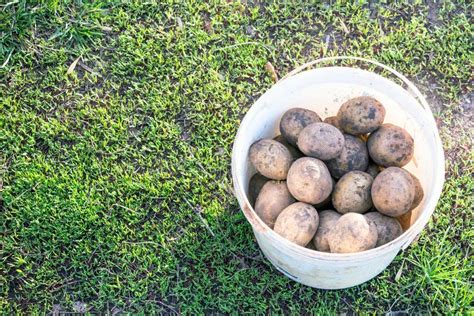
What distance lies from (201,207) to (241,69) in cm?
83

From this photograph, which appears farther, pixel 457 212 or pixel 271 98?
pixel 457 212

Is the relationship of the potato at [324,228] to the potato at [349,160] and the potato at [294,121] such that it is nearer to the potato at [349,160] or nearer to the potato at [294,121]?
the potato at [349,160]

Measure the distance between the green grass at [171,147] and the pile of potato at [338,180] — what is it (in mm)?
483

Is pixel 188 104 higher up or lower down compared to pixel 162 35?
lower down

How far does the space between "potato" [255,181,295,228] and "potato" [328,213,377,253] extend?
0.88 ft

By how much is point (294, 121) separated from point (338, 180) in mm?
335

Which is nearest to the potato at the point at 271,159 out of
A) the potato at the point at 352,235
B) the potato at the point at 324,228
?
the potato at the point at 324,228

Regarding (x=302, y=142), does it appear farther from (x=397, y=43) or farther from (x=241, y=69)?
(x=397, y=43)

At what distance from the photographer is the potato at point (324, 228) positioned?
8.37 ft

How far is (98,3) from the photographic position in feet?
11.6

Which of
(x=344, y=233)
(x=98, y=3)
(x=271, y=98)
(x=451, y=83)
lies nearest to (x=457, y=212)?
(x=451, y=83)

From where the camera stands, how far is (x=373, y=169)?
2.77 m

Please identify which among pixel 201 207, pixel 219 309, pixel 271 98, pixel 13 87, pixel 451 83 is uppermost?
pixel 271 98

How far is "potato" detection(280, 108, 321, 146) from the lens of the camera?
2734mm
